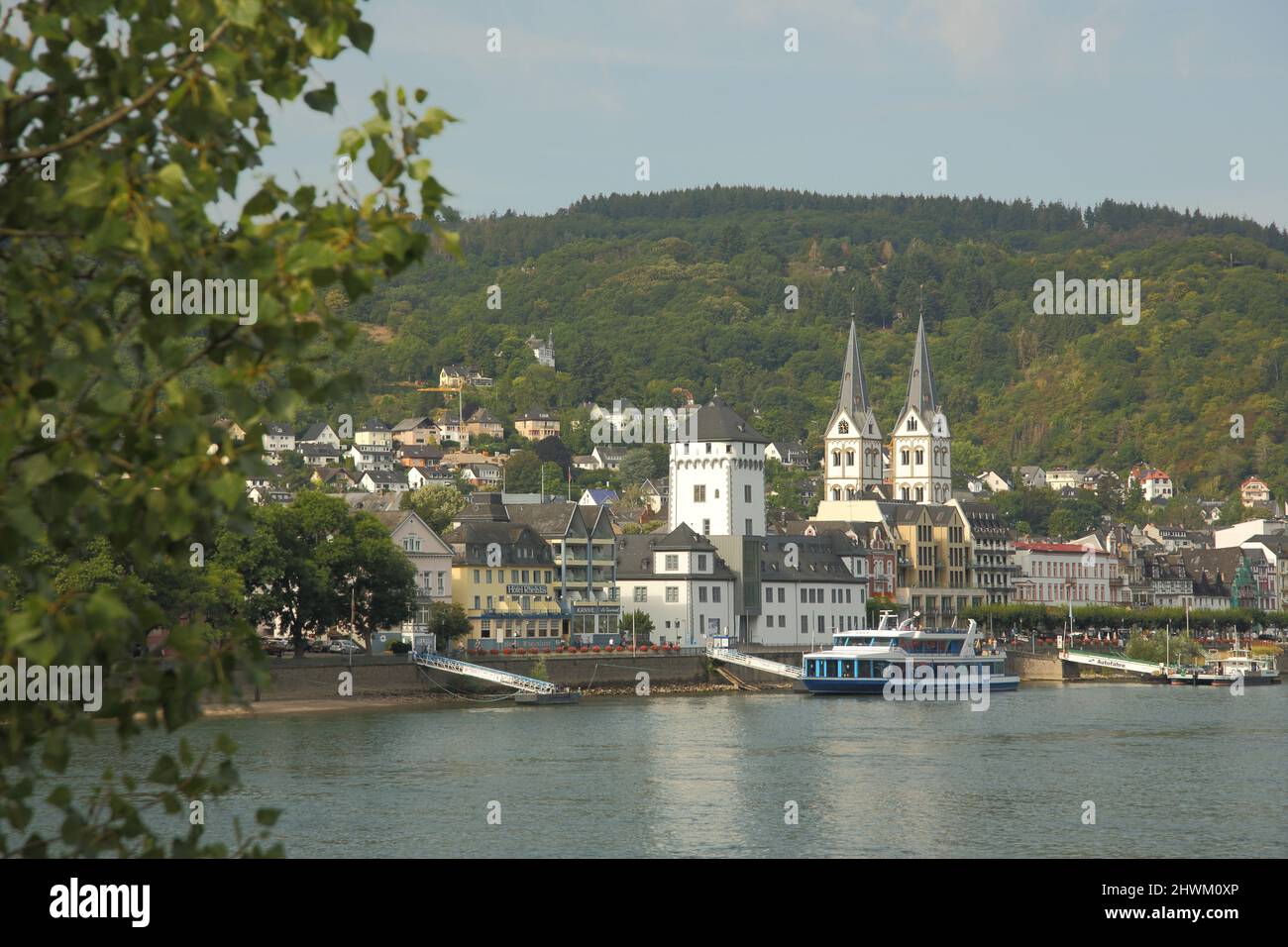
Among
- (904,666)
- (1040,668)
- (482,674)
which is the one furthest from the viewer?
(1040,668)

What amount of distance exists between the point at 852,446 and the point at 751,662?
80.0 metres

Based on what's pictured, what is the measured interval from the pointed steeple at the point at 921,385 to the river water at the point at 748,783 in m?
106

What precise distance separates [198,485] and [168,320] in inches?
30.5

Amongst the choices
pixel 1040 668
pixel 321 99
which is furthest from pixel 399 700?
pixel 321 99

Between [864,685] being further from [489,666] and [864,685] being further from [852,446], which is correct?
[852,446]

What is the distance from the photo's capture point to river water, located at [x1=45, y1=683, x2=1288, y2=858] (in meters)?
40.2

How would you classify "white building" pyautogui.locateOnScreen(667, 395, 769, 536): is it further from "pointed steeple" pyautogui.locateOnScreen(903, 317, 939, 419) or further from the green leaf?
the green leaf

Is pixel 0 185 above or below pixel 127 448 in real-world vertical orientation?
above

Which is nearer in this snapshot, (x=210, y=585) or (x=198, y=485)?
(x=198, y=485)

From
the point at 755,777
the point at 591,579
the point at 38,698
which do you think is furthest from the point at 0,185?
the point at 591,579

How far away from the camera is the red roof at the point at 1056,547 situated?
169 meters

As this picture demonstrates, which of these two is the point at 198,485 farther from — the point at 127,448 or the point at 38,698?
the point at 38,698

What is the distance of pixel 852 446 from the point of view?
184000 millimetres
